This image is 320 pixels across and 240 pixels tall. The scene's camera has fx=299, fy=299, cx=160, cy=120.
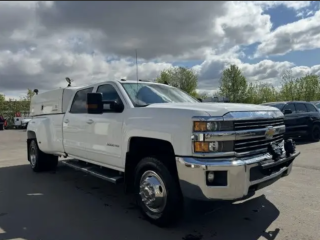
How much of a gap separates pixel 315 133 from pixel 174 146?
1084cm

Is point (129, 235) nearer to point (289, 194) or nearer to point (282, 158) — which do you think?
point (282, 158)

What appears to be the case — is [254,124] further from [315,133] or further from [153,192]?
[315,133]

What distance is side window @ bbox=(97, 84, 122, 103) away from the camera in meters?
4.86

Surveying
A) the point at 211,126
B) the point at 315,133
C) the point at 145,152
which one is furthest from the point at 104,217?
the point at 315,133

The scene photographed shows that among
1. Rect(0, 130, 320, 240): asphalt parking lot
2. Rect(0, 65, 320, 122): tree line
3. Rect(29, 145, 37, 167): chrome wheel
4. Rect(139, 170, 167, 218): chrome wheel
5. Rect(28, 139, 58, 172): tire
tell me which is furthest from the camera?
Rect(0, 65, 320, 122): tree line

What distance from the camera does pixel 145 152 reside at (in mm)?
4355

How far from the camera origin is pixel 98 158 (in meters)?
5.10

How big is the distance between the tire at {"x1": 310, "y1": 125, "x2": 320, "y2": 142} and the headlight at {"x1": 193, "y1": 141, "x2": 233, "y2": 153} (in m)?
10.3

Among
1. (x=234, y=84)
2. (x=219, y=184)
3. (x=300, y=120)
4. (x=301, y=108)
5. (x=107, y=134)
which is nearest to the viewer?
(x=219, y=184)

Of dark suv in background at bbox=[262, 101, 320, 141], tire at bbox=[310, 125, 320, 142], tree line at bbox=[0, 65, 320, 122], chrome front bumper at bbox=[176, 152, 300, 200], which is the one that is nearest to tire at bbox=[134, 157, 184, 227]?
chrome front bumper at bbox=[176, 152, 300, 200]

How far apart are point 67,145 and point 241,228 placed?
3.81 meters

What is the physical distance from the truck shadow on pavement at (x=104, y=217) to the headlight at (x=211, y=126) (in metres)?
1.32

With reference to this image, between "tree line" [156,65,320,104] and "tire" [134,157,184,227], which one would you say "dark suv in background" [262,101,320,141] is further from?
"tree line" [156,65,320,104]

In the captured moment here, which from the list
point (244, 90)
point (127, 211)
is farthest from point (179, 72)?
point (127, 211)
